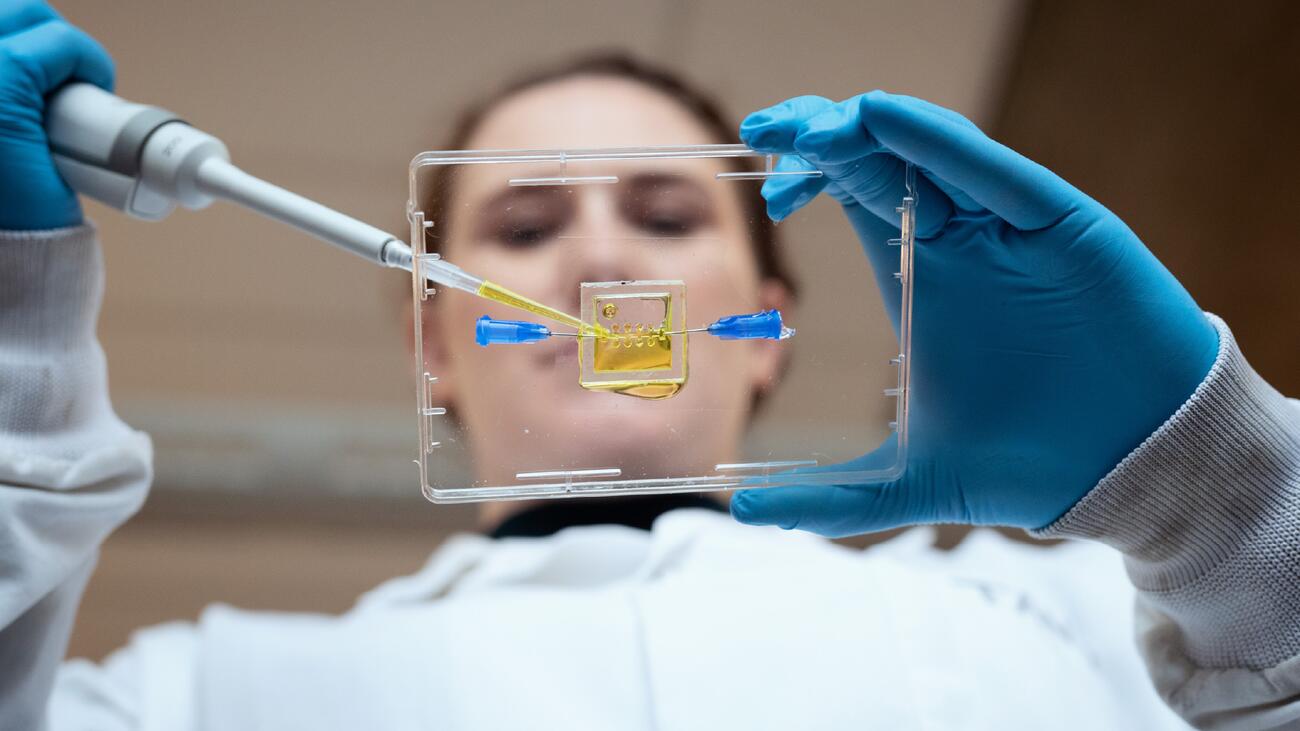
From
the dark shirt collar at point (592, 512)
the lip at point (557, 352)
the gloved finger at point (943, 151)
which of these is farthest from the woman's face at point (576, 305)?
the dark shirt collar at point (592, 512)

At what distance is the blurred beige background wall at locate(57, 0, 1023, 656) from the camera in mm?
1343

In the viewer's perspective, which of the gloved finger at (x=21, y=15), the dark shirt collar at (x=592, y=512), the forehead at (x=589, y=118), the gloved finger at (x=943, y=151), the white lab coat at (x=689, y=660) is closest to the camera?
the gloved finger at (x=943, y=151)

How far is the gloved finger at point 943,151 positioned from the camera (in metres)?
0.72

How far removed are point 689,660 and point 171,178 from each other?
73 centimetres

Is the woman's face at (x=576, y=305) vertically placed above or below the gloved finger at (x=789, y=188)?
below

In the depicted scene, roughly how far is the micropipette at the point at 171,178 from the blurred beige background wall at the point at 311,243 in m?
0.56

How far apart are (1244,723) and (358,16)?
1.39 m

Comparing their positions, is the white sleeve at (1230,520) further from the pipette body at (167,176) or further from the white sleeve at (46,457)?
the white sleeve at (46,457)

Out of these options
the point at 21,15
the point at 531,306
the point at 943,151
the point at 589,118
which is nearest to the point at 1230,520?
the point at 943,151

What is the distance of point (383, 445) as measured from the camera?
1.53 meters

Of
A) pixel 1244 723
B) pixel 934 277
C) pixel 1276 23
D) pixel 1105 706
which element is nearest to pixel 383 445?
pixel 934 277

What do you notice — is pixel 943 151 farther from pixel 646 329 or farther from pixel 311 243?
pixel 311 243

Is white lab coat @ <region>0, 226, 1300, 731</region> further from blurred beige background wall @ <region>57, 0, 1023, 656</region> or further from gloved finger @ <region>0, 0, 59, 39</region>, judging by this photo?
blurred beige background wall @ <region>57, 0, 1023, 656</region>

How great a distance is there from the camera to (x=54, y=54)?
2.65ft
